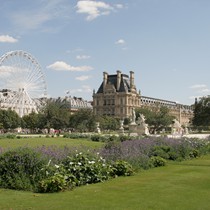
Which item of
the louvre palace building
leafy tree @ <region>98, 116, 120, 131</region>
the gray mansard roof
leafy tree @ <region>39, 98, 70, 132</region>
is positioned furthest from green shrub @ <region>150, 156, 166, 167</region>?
the gray mansard roof

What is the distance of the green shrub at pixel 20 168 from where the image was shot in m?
10.5

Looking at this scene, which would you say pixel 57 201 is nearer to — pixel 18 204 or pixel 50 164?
pixel 18 204

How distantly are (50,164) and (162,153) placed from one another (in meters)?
8.63

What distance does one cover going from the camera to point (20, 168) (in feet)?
35.0

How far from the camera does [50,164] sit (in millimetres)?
11180

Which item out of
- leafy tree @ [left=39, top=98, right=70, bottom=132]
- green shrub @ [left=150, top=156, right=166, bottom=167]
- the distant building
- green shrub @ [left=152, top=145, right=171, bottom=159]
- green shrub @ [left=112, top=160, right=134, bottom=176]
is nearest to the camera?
green shrub @ [left=112, top=160, right=134, bottom=176]

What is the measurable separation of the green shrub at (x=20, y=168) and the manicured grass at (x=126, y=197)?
20.8 inches

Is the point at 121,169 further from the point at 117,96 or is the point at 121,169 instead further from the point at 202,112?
the point at 117,96

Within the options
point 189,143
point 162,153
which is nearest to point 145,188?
point 162,153

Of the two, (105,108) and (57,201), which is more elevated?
(105,108)

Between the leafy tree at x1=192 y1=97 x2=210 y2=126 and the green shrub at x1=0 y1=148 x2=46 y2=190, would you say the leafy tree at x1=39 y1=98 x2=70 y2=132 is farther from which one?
the green shrub at x1=0 y1=148 x2=46 y2=190

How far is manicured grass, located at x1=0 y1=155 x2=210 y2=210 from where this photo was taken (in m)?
8.25

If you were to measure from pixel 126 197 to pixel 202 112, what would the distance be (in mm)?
89654

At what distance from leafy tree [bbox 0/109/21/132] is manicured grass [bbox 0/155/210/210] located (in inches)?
2882
